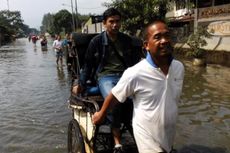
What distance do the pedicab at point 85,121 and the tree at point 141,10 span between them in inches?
909

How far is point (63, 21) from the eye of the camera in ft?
288

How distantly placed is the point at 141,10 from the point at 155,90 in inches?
1043

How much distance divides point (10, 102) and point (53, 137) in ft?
13.1

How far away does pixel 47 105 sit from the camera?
997 centimetres

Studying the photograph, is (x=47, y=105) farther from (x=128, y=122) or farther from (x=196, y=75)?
(x=196, y=75)

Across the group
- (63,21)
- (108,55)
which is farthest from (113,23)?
(63,21)

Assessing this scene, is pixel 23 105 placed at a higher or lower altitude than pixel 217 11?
lower

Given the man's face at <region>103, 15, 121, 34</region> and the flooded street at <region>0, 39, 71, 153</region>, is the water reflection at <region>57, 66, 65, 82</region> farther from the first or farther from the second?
the man's face at <region>103, 15, 121, 34</region>

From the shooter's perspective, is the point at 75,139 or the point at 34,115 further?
the point at 34,115

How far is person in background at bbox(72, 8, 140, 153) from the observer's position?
16.1 feet

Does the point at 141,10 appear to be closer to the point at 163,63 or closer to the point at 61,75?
the point at 61,75

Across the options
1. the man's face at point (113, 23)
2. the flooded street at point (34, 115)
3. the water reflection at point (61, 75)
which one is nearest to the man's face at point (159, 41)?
the man's face at point (113, 23)

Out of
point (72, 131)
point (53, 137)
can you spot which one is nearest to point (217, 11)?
point (53, 137)

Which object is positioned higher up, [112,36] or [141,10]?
[141,10]
